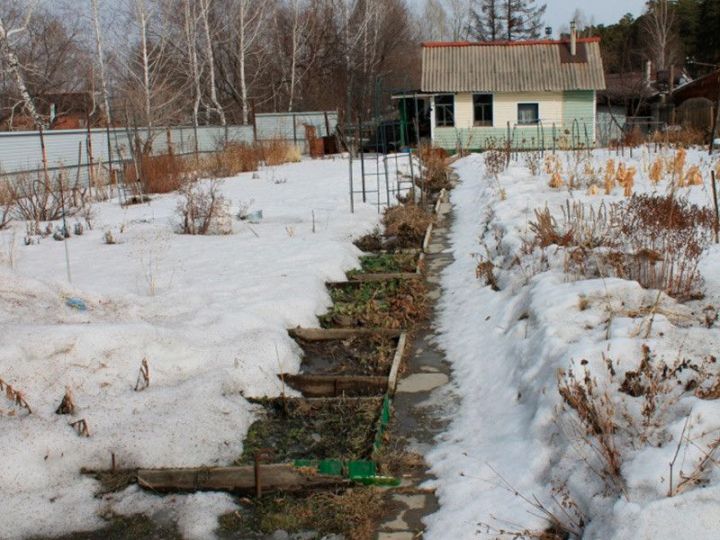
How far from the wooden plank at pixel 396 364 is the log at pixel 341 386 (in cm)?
5

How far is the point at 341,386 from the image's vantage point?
200 inches

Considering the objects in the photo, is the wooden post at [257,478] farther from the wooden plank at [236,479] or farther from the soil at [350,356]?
the soil at [350,356]

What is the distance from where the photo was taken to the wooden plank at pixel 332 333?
6.07 m

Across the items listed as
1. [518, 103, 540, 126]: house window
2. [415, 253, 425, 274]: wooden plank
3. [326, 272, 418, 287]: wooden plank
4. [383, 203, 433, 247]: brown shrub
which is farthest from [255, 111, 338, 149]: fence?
[326, 272, 418, 287]: wooden plank

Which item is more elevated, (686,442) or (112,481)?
(686,442)

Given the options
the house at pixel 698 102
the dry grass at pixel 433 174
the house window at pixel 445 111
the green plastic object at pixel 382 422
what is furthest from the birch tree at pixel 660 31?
the green plastic object at pixel 382 422

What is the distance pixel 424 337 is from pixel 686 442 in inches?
128

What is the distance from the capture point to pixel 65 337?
4.86 m

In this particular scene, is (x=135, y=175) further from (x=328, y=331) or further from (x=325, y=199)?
(x=328, y=331)

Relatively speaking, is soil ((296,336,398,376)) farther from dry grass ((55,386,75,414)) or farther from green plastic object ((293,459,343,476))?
dry grass ((55,386,75,414))

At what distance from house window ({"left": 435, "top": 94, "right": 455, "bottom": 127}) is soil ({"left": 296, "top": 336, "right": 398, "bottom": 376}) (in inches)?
1044

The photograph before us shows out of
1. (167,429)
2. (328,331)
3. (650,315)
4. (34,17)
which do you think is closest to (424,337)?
(328,331)

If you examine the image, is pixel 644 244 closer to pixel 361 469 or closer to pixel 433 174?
pixel 361 469

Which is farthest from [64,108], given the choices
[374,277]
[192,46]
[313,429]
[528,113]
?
[313,429]
